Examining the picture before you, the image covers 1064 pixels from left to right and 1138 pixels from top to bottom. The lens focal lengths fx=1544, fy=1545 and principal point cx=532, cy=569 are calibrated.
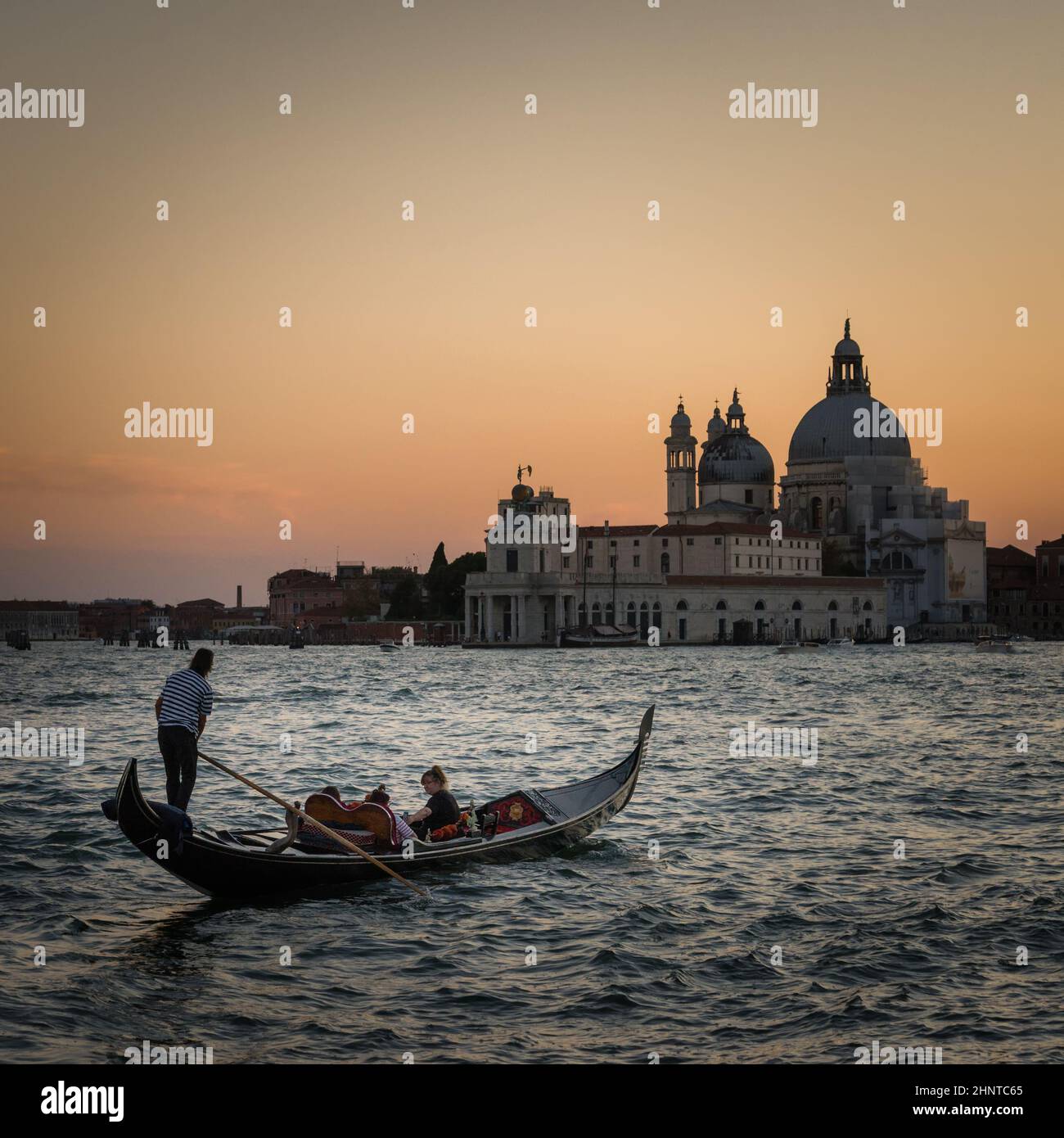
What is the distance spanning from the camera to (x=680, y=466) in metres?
122

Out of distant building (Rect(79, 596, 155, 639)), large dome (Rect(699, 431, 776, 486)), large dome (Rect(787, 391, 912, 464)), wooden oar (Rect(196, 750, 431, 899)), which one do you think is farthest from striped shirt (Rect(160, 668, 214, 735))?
distant building (Rect(79, 596, 155, 639))

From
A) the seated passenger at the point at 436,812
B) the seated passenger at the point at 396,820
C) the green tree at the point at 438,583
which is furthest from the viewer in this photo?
the green tree at the point at 438,583

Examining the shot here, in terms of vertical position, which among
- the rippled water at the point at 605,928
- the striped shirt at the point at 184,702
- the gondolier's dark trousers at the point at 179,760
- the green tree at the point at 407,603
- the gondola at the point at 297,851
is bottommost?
the rippled water at the point at 605,928

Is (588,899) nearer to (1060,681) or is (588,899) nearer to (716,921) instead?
(716,921)

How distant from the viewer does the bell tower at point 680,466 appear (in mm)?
121938

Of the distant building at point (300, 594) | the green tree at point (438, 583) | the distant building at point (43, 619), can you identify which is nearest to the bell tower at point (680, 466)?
the green tree at point (438, 583)

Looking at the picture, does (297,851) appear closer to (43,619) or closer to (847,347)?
→ (847,347)

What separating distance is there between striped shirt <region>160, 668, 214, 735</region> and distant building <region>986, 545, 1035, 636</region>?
11999cm

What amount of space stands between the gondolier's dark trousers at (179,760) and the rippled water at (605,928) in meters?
0.93

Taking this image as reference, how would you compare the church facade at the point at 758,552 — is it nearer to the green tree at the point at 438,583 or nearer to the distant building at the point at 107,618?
the green tree at the point at 438,583

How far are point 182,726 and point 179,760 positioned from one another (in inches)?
10.8

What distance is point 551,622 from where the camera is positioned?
332 ft

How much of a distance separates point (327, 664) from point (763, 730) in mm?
48616
